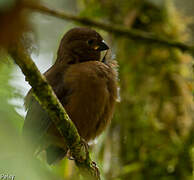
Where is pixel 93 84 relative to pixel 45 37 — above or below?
above

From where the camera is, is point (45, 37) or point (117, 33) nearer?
point (117, 33)

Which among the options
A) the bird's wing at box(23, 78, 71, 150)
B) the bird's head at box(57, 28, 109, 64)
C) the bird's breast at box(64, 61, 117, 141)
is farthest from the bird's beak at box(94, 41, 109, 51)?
the bird's wing at box(23, 78, 71, 150)

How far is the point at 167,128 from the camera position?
14.5ft

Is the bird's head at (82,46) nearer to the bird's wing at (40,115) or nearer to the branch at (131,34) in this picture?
the branch at (131,34)

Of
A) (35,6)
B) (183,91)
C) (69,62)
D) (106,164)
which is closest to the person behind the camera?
(35,6)

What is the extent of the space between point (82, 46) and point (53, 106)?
7.07 feet

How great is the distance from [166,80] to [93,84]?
72.9 inches

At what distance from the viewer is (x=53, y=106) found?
5.82 ft

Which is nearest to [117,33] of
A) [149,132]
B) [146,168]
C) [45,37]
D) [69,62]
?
[69,62]

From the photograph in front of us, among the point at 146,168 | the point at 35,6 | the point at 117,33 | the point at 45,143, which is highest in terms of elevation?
the point at 35,6

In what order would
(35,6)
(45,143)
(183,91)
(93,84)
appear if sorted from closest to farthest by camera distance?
(35,6), (93,84), (45,143), (183,91)

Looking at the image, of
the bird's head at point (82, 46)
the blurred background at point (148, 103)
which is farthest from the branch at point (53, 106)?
the bird's head at point (82, 46)

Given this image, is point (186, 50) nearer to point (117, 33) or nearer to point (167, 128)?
point (117, 33)

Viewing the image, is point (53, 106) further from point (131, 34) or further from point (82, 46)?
point (131, 34)
